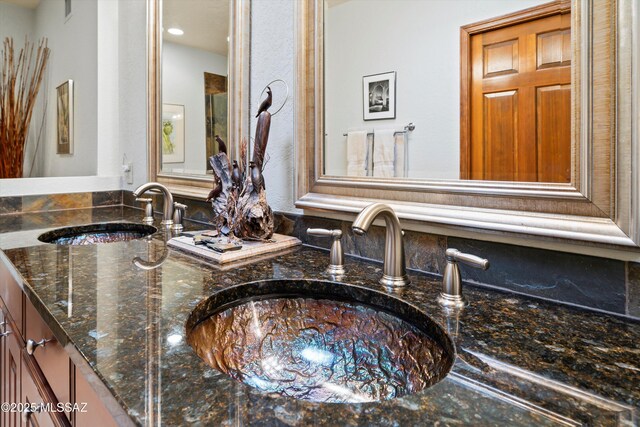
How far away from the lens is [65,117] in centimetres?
268

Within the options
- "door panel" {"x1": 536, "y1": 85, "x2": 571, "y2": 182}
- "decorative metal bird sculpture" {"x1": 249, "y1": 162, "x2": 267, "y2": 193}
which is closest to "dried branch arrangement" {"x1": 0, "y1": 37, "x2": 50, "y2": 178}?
"decorative metal bird sculpture" {"x1": 249, "y1": 162, "x2": 267, "y2": 193}

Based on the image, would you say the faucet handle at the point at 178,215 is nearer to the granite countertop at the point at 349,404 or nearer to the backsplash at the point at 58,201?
the granite countertop at the point at 349,404

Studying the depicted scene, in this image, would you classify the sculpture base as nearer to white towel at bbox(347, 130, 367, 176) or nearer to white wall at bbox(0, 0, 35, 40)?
white towel at bbox(347, 130, 367, 176)

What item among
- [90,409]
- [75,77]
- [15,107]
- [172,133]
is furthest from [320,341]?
[15,107]

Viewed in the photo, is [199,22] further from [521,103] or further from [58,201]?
[521,103]

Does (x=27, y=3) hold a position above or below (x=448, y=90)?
above

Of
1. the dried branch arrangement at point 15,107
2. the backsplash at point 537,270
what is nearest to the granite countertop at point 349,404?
the backsplash at point 537,270

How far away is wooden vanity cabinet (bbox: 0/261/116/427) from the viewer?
58 cm

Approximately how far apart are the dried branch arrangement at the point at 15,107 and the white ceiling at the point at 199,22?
64.0 inches

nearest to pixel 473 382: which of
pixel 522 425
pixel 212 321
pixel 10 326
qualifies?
pixel 522 425

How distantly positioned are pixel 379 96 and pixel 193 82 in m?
1.04

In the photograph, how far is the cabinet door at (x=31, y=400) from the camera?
2.54 ft

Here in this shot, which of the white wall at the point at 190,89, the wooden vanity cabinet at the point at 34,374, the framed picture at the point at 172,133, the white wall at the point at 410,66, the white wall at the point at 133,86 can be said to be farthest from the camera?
the white wall at the point at 133,86

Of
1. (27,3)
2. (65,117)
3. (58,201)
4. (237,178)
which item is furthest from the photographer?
(27,3)
